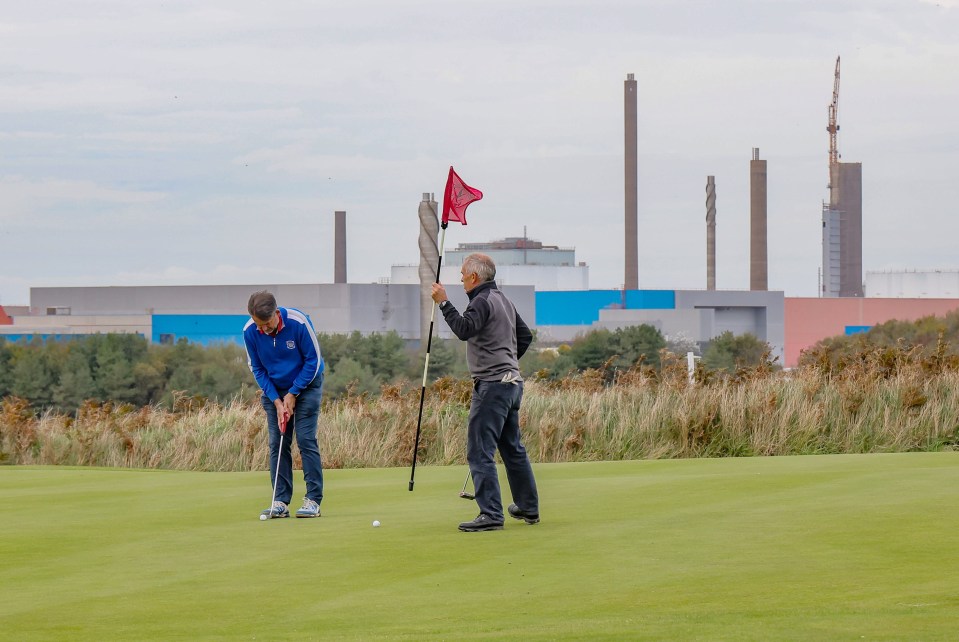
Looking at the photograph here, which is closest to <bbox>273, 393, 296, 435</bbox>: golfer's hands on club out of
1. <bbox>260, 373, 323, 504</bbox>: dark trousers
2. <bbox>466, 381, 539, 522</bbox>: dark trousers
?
<bbox>260, 373, 323, 504</bbox>: dark trousers

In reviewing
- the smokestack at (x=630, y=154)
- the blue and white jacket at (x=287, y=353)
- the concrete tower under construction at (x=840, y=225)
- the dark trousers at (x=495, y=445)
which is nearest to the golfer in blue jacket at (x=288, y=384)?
the blue and white jacket at (x=287, y=353)

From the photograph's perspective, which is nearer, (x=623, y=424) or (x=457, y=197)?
(x=457, y=197)

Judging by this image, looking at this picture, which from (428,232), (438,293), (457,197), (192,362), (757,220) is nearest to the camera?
(438,293)

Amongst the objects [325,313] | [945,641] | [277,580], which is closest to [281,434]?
[277,580]

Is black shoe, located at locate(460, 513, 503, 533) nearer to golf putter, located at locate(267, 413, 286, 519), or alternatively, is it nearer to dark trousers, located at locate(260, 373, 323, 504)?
→ dark trousers, located at locate(260, 373, 323, 504)

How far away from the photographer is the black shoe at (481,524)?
895 cm

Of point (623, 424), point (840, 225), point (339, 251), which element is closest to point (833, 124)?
point (840, 225)

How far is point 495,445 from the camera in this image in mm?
9156

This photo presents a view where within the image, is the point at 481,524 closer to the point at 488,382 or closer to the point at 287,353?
the point at 488,382

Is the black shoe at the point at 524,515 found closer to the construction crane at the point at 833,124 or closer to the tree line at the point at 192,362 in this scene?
the tree line at the point at 192,362

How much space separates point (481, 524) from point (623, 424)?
898 cm

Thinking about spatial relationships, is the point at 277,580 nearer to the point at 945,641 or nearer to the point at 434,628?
the point at 434,628

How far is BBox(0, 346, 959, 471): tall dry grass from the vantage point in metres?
Result: 17.6

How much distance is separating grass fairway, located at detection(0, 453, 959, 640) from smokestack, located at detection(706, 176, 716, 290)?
80.7m
